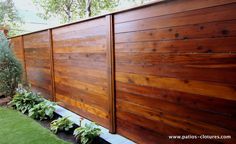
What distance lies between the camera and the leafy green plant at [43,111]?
332 cm

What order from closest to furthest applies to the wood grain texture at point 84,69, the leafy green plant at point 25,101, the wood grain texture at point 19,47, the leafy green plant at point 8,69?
the wood grain texture at point 84,69 → the leafy green plant at point 25,101 → the leafy green plant at point 8,69 → the wood grain texture at point 19,47

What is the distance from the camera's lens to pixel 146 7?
1896 millimetres

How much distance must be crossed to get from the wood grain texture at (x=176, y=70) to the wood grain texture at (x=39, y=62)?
6.99 ft

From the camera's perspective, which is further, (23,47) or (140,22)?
(23,47)

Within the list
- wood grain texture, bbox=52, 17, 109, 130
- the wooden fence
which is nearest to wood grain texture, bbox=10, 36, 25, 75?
wood grain texture, bbox=52, 17, 109, 130

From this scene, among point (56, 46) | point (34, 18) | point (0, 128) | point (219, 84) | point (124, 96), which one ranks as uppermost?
point (34, 18)

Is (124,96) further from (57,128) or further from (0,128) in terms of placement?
(0,128)

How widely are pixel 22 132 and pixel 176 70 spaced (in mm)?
2302

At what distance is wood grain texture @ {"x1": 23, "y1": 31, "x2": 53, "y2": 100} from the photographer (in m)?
3.98

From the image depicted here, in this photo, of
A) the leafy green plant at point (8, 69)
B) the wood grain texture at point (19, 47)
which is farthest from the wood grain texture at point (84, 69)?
the wood grain texture at point (19, 47)

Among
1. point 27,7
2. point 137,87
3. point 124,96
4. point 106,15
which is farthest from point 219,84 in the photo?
point 27,7

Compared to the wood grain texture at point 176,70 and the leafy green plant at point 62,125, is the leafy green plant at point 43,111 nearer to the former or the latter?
the leafy green plant at point 62,125

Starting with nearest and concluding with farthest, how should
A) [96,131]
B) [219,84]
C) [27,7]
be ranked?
[219,84] < [96,131] < [27,7]

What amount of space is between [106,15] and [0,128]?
2.24 m
